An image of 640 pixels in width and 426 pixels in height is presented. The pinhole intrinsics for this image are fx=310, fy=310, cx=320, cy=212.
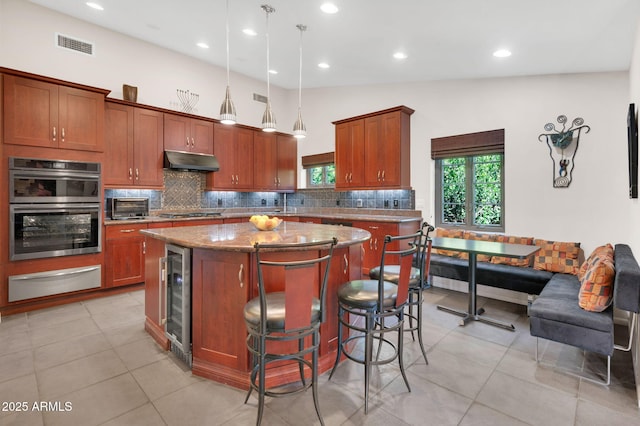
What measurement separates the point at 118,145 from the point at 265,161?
253 centimetres

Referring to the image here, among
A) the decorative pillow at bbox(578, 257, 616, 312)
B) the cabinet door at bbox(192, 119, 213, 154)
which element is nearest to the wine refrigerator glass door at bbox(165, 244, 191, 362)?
the decorative pillow at bbox(578, 257, 616, 312)

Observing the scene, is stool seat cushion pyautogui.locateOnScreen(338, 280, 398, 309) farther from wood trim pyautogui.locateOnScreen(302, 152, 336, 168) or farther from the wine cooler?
wood trim pyautogui.locateOnScreen(302, 152, 336, 168)

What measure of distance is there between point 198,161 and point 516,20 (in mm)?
4445

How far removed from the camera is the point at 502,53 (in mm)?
3330

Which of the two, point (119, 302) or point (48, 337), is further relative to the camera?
point (119, 302)

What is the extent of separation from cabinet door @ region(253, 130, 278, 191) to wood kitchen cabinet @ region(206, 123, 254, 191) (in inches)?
4.5

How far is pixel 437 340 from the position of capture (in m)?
2.78

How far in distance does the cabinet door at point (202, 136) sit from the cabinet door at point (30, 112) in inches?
70.9

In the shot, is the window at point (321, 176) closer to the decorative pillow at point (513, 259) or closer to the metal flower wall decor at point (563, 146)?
the decorative pillow at point (513, 259)

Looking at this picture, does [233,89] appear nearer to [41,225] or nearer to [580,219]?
[41,225]

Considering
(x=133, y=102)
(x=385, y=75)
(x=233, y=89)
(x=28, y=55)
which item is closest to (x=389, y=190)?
(x=385, y=75)

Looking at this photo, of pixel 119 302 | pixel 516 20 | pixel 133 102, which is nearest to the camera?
pixel 516 20

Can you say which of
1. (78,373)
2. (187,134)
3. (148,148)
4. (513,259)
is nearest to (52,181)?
(148,148)

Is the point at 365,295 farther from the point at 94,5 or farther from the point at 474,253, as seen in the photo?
the point at 94,5
